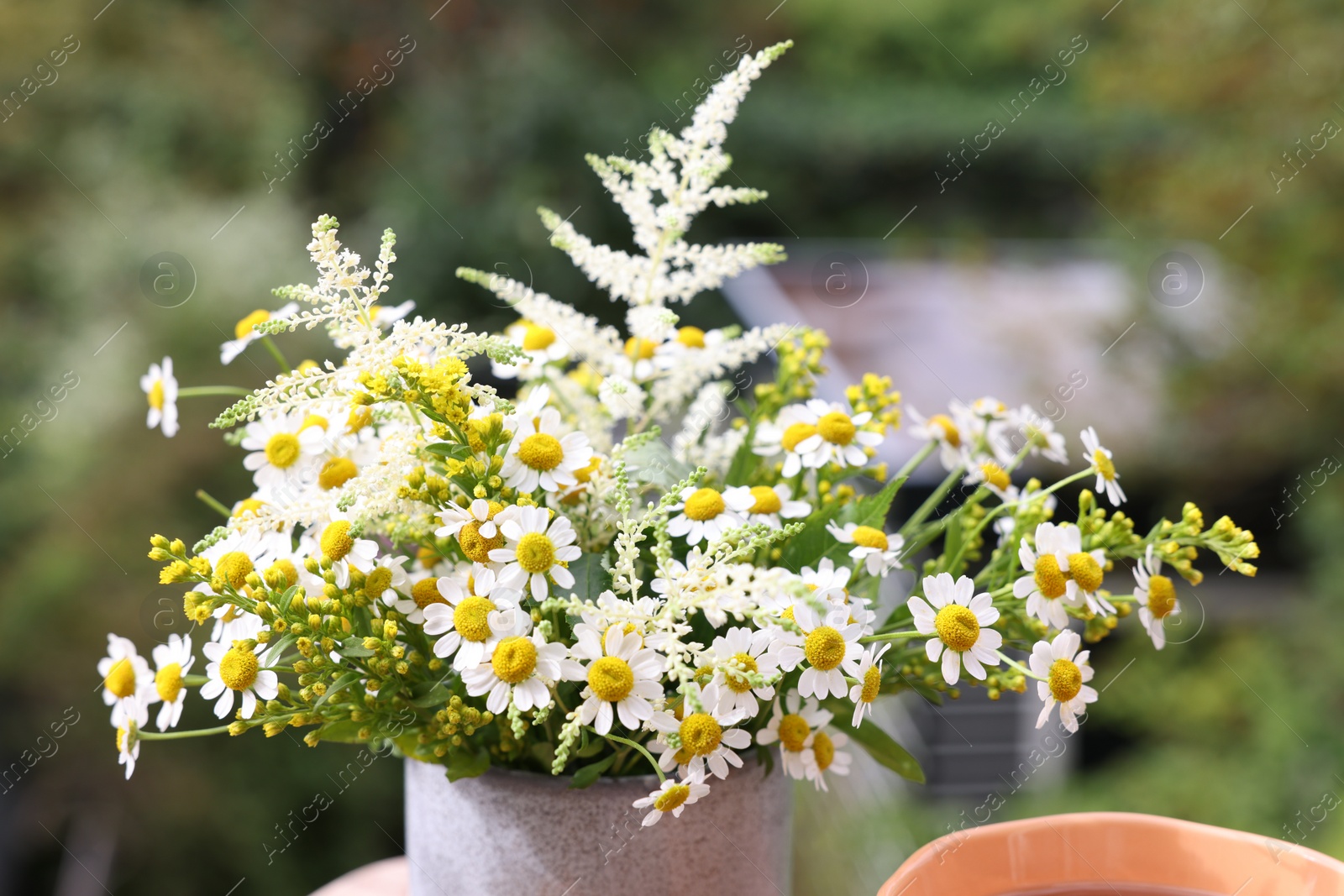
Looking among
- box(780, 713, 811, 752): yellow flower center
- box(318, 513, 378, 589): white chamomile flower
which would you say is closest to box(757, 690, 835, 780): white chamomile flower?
box(780, 713, 811, 752): yellow flower center

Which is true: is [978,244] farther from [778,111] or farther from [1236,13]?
[1236,13]

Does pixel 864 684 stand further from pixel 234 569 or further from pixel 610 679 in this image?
pixel 234 569

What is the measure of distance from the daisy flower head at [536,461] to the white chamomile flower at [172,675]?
0.19 metres

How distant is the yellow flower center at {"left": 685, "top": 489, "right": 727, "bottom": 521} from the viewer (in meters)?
0.51

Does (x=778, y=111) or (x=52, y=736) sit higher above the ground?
(x=778, y=111)

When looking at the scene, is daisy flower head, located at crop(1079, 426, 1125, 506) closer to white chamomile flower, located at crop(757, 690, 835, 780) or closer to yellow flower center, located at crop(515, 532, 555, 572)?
white chamomile flower, located at crop(757, 690, 835, 780)

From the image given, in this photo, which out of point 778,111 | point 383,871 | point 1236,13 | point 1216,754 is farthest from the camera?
point 778,111

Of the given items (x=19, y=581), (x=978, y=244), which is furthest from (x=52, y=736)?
(x=978, y=244)

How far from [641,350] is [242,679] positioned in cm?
29

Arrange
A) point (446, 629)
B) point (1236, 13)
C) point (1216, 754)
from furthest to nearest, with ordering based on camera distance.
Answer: point (1216, 754) < point (1236, 13) < point (446, 629)

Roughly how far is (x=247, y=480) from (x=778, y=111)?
14.2ft

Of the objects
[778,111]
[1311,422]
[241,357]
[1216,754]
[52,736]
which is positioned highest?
[778,111]

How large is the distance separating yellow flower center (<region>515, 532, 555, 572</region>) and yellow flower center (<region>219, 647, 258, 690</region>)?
135mm

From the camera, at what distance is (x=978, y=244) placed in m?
5.91
